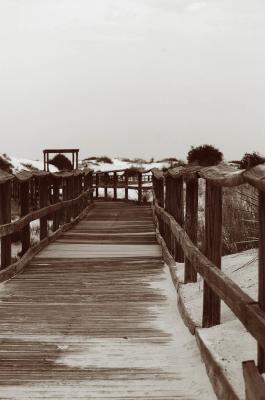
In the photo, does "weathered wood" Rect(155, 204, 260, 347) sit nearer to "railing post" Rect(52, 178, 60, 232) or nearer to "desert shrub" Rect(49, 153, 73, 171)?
"railing post" Rect(52, 178, 60, 232)

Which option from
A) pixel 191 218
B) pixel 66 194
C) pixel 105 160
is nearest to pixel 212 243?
pixel 191 218

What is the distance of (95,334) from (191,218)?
1.87 metres

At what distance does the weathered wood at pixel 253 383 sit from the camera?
256cm

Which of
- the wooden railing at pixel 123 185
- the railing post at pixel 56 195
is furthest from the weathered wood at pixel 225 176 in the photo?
the wooden railing at pixel 123 185

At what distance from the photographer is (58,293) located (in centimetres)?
695

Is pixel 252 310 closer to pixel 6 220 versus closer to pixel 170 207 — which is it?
pixel 6 220

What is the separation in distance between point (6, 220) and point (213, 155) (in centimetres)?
2695

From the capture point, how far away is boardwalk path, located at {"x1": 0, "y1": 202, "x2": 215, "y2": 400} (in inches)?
154

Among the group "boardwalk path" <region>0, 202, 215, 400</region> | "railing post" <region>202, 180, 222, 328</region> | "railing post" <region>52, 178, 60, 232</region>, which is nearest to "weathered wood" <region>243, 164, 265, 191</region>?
"boardwalk path" <region>0, 202, 215, 400</region>

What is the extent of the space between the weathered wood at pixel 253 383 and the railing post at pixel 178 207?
5.28 m

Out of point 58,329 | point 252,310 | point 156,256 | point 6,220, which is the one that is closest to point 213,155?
point 156,256

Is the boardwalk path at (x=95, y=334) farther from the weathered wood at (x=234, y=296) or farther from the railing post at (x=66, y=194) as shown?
A: the railing post at (x=66, y=194)

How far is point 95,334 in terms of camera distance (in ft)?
17.0

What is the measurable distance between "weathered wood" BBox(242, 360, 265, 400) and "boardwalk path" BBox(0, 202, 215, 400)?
0.91 metres
